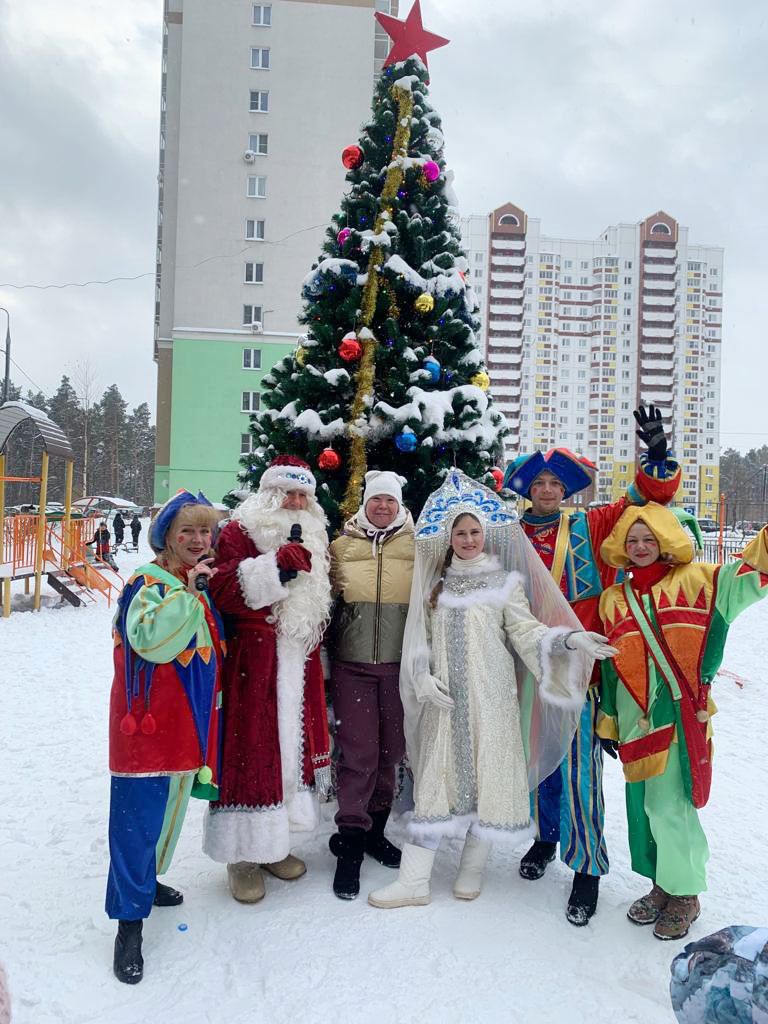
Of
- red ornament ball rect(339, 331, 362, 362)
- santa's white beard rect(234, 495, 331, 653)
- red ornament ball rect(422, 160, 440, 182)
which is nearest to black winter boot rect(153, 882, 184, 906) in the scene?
santa's white beard rect(234, 495, 331, 653)

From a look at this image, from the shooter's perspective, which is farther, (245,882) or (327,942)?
(245,882)

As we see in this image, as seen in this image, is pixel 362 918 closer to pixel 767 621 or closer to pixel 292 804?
pixel 292 804

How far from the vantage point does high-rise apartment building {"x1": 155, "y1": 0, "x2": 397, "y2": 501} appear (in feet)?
84.9

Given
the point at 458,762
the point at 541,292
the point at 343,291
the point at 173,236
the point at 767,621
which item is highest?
the point at 541,292

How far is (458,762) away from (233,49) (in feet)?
97.5

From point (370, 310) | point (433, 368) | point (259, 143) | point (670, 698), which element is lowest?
point (670, 698)

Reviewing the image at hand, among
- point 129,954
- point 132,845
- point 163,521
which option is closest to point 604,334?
point 163,521

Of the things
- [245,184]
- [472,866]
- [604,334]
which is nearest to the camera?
[472,866]

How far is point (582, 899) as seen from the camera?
3137 millimetres

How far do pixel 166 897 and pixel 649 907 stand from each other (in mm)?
2118

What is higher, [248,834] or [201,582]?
[201,582]

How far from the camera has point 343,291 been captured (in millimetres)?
4676

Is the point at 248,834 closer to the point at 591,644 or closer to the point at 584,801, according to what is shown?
the point at 584,801

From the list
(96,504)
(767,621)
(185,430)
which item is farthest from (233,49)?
(767,621)
